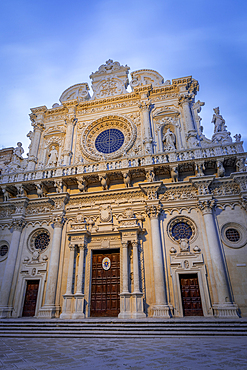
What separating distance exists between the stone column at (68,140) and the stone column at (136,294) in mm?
7723

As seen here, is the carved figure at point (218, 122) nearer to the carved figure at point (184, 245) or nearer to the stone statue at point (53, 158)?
the carved figure at point (184, 245)

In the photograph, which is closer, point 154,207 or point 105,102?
point 154,207

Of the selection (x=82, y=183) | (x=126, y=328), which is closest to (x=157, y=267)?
(x=126, y=328)

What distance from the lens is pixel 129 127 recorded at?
56.8 ft

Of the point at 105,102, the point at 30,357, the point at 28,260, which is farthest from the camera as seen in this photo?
the point at 105,102

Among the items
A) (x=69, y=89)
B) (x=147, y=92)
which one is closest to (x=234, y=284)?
(x=147, y=92)

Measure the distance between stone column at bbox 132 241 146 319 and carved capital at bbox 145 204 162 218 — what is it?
1723 millimetres

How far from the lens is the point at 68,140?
17.6m

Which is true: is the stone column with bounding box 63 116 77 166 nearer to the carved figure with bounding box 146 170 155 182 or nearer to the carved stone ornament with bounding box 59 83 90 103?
the carved stone ornament with bounding box 59 83 90 103

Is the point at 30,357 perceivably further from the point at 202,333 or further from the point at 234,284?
the point at 234,284

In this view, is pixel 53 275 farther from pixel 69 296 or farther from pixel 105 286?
pixel 105 286

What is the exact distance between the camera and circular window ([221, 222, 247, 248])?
1195cm

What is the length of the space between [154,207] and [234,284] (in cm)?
517

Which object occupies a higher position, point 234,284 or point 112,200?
point 112,200
